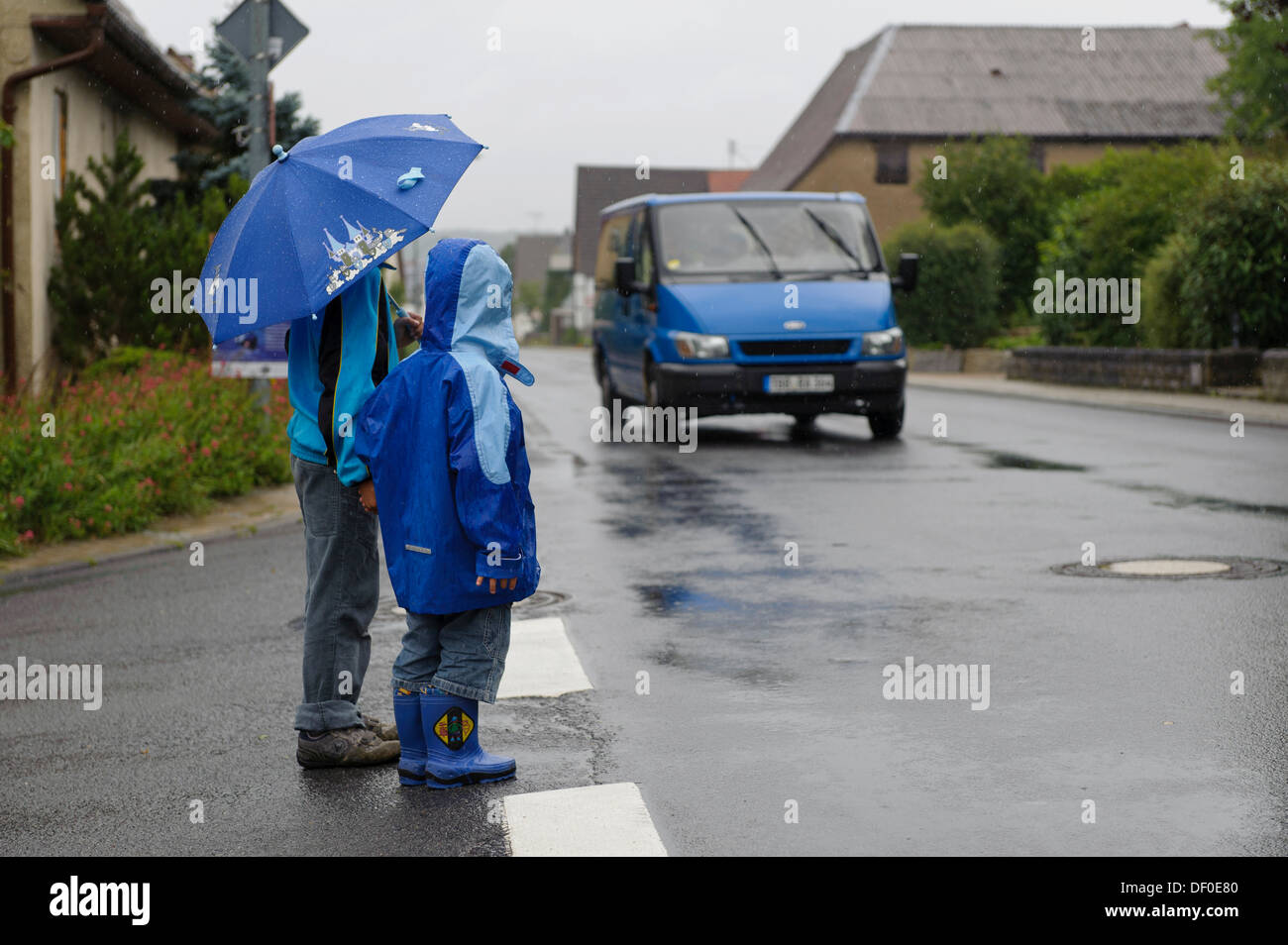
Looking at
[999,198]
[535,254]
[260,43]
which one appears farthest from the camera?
[535,254]

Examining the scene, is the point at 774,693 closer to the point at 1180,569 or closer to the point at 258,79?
the point at 1180,569

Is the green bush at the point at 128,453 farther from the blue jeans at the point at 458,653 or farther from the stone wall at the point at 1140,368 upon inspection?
the stone wall at the point at 1140,368

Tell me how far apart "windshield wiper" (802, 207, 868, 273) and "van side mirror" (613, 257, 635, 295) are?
1914mm

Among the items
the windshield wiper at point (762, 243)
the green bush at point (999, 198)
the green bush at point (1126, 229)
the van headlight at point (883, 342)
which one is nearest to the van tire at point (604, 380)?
the windshield wiper at point (762, 243)

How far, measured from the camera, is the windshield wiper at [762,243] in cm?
1683

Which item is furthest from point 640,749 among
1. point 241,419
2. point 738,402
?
point 738,402

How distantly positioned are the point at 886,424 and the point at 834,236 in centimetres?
201

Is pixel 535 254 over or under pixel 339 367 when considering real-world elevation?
over

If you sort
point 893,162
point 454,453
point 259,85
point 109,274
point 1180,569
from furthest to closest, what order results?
point 893,162 < point 109,274 < point 259,85 < point 1180,569 < point 454,453

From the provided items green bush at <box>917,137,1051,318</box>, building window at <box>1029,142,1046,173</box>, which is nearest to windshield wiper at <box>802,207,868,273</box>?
green bush at <box>917,137,1051,318</box>

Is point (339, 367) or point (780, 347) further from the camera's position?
point (780, 347)

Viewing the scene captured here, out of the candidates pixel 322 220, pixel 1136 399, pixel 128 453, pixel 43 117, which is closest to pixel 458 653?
pixel 322 220

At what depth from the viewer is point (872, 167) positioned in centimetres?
5847

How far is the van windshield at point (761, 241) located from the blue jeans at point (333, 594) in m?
11.9
